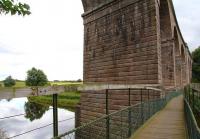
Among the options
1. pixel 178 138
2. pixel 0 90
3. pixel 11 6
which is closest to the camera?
pixel 0 90

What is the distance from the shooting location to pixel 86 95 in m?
18.7

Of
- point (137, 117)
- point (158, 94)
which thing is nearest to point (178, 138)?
point (137, 117)

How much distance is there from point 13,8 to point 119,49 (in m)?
12.1

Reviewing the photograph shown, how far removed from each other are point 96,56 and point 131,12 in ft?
12.9

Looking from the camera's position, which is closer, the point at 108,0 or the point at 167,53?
the point at 108,0

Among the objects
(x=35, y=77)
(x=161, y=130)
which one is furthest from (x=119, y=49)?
(x=35, y=77)

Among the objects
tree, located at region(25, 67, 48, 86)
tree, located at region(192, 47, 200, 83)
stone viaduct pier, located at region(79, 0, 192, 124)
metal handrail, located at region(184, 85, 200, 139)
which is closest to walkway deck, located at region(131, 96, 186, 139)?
metal handrail, located at region(184, 85, 200, 139)

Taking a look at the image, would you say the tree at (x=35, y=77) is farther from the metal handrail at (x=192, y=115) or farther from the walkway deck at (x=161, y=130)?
the metal handrail at (x=192, y=115)

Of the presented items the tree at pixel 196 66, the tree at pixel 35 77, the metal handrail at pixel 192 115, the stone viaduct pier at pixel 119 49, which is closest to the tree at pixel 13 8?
the metal handrail at pixel 192 115

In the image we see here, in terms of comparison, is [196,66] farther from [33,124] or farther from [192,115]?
[192,115]

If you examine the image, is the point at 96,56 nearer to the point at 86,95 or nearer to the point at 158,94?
the point at 86,95

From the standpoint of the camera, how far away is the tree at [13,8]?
435 cm

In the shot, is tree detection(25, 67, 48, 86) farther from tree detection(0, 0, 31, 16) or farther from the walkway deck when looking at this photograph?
tree detection(0, 0, 31, 16)

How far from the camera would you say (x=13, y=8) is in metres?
4.52
